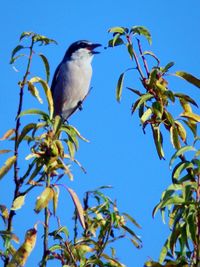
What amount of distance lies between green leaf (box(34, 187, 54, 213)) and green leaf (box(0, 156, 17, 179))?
261 mm

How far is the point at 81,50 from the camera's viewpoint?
10.2 meters

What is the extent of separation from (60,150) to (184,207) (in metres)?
0.71

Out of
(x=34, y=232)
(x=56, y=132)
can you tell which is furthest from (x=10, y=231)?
(x=56, y=132)

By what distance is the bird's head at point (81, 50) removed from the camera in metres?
10.1

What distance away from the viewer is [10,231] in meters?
2.61

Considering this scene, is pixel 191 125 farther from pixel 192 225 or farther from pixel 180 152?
pixel 192 225

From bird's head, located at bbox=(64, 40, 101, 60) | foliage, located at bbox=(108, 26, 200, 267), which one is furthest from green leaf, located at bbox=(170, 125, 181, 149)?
bird's head, located at bbox=(64, 40, 101, 60)

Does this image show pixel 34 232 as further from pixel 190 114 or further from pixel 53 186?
pixel 190 114

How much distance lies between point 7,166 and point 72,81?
693 centimetres

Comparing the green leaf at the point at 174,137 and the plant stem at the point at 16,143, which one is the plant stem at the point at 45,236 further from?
the green leaf at the point at 174,137

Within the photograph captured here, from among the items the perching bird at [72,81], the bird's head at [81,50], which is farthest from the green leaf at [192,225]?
the bird's head at [81,50]

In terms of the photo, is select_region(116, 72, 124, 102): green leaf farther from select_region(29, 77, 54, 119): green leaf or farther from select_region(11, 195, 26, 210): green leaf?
select_region(11, 195, 26, 210): green leaf

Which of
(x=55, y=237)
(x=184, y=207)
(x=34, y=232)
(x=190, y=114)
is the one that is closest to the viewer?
(x=184, y=207)

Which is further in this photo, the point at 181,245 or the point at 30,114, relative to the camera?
the point at 30,114
